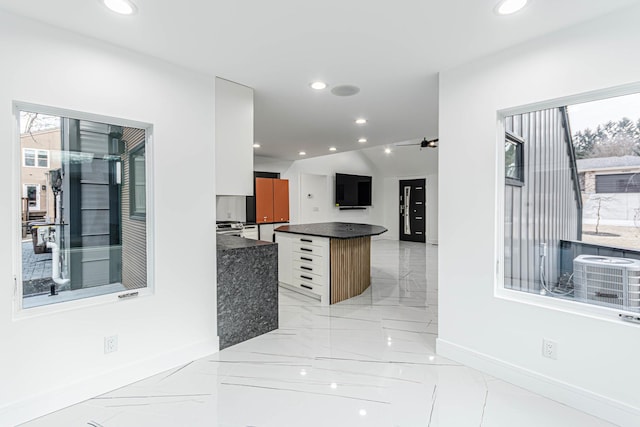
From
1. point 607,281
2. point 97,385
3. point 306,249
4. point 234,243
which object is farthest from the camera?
point 306,249

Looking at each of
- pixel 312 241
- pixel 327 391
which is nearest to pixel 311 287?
pixel 312 241

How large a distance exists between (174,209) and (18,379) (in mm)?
1332

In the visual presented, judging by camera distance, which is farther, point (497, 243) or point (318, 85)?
point (318, 85)

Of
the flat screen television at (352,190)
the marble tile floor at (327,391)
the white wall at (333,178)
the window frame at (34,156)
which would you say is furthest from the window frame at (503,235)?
the flat screen television at (352,190)

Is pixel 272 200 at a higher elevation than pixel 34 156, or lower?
lower

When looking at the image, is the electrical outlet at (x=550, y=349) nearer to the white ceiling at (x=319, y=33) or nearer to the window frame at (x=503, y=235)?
the window frame at (x=503, y=235)

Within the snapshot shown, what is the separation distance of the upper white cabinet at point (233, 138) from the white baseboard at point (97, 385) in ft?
4.39

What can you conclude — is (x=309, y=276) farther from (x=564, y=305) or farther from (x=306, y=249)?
(x=564, y=305)

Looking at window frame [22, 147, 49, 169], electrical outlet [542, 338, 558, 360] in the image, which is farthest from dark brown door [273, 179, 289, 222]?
electrical outlet [542, 338, 558, 360]

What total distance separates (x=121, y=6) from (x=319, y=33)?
1127mm

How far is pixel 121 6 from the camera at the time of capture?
180 centimetres

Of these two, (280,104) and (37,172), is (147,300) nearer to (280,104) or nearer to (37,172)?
(37,172)

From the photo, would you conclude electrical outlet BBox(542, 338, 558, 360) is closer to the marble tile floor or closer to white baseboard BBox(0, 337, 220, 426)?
the marble tile floor

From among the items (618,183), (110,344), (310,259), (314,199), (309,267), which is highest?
(314,199)
